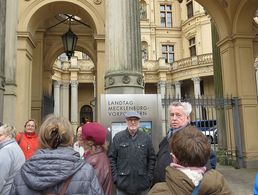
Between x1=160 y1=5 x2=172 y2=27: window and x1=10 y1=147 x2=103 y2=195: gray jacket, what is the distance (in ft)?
128

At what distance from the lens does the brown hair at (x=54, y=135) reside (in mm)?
2324

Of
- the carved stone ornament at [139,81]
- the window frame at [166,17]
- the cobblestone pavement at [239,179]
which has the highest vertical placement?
the window frame at [166,17]

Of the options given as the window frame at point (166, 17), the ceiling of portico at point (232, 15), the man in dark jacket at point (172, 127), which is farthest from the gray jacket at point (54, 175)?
the window frame at point (166, 17)

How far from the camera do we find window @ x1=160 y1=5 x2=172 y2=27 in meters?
39.9

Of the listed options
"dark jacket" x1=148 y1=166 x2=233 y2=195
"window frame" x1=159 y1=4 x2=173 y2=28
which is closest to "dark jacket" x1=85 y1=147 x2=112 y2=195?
"dark jacket" x1=148 y1=166 x2=233 y2=195

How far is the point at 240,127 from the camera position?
11.4 metres

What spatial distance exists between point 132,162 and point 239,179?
6162mm

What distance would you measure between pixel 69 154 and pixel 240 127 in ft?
33.4

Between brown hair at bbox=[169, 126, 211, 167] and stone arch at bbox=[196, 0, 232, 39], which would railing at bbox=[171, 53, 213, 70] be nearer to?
stone arch at bbox=[196, 0, 232, 39]

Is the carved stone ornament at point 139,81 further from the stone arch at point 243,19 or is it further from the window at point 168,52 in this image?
the window at point 168,52

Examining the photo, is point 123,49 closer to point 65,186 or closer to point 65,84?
point 65,186

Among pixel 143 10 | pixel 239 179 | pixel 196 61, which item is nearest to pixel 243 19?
pixel 239 179

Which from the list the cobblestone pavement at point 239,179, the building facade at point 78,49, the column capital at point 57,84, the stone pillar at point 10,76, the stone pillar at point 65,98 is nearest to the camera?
the stone pillar at point 10,76

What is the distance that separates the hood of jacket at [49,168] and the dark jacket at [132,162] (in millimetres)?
1907
